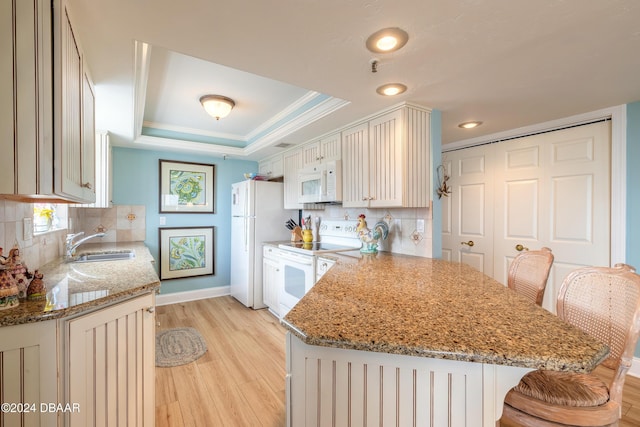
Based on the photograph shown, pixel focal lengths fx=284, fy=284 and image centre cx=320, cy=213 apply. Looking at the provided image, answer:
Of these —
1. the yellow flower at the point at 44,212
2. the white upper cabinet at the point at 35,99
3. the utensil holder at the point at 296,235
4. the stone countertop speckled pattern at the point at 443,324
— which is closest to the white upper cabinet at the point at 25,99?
the white upper cabinet at the point at 35,99

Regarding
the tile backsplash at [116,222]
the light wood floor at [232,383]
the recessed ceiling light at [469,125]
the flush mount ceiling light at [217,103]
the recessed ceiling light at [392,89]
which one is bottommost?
the light wood floor at [232,383]

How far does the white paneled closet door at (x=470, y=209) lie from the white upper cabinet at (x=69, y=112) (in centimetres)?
346

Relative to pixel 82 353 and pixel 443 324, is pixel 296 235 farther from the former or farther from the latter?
pixel 443 324

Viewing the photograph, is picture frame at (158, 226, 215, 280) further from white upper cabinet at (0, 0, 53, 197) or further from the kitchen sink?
white upper cabinet at (0, 0, 53, 197)

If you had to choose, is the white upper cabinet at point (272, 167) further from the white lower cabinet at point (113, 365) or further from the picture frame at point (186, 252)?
the white lower cabinet at point (113, 365)

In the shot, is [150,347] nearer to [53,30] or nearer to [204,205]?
[53,30]

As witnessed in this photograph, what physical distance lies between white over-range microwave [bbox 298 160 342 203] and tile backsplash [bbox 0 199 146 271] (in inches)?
86.3

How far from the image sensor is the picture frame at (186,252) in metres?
3.89

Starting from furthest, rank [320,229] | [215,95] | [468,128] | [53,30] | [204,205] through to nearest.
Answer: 1. [204,205]
2. [320,229]
3. [468,128]
4. [215,95]
5. [53,30]

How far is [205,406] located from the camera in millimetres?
1871

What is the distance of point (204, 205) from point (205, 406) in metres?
2.85

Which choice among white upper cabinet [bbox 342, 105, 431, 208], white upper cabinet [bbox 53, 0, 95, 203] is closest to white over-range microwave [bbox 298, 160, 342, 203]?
white upper cabinet [bbox 342, 105, 431, 208]

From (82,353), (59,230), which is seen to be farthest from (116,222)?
(82,353)

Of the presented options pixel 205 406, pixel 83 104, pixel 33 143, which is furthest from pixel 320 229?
pixel 33 143
